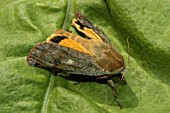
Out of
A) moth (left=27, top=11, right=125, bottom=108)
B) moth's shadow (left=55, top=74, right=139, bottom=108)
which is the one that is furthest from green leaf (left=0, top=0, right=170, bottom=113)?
moth (left=27, top=11, right=125, bottom=108)

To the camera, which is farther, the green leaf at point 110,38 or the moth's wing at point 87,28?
the moth's wing at point 87,28

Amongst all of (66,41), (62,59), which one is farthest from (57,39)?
(62,59)

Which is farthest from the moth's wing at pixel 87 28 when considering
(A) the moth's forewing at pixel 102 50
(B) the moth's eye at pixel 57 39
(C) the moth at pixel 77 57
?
(B) the moth's eye at pixel 57 39

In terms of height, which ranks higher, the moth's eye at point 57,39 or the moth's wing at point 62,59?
the moth's eye at point 57,39

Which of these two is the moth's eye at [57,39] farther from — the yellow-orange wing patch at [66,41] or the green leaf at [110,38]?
the green leaf at [110,38]

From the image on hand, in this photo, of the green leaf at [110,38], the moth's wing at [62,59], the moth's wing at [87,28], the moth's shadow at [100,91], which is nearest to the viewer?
the green leaf at [110,38]

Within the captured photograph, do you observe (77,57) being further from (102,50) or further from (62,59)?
(102,50)


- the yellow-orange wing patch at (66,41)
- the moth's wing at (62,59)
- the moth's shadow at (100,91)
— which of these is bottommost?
the moth's shadow at (100,91)

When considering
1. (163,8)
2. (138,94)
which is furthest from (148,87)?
(163,8)
